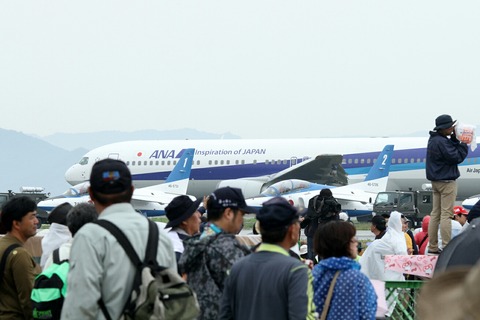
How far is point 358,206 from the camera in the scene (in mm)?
41938

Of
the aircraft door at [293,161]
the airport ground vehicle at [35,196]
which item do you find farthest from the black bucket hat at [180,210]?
the aircraft door at [293,161]

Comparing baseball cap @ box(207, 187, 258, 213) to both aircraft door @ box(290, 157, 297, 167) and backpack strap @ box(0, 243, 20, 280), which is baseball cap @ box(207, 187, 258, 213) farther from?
aircraft door @ box(290, 157, 297, 167)

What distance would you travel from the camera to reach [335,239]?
19.4 feet

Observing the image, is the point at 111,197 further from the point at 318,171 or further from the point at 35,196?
the point at 35,196

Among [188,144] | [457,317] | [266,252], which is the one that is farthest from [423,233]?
[188,144]

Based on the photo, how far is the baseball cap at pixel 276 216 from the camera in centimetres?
516

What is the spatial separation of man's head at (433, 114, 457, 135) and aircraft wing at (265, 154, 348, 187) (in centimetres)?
3536

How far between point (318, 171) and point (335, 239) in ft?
140

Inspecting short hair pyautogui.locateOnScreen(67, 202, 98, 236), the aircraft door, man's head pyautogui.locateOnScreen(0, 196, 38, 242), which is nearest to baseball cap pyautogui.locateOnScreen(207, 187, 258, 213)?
short hair pyautogui.locateOnScreen(67, 202, 98, 236)

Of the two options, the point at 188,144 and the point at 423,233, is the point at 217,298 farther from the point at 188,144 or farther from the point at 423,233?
the point at 188,144

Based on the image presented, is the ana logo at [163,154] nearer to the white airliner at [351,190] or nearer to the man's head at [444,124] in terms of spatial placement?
the white airliner at [351,190]

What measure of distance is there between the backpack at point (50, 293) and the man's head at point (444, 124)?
21.6 ft

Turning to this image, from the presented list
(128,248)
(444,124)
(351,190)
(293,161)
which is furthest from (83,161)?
(128,248)

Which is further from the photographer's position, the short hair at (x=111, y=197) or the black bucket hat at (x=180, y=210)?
the black bucket hat at (x=180, y=210)
